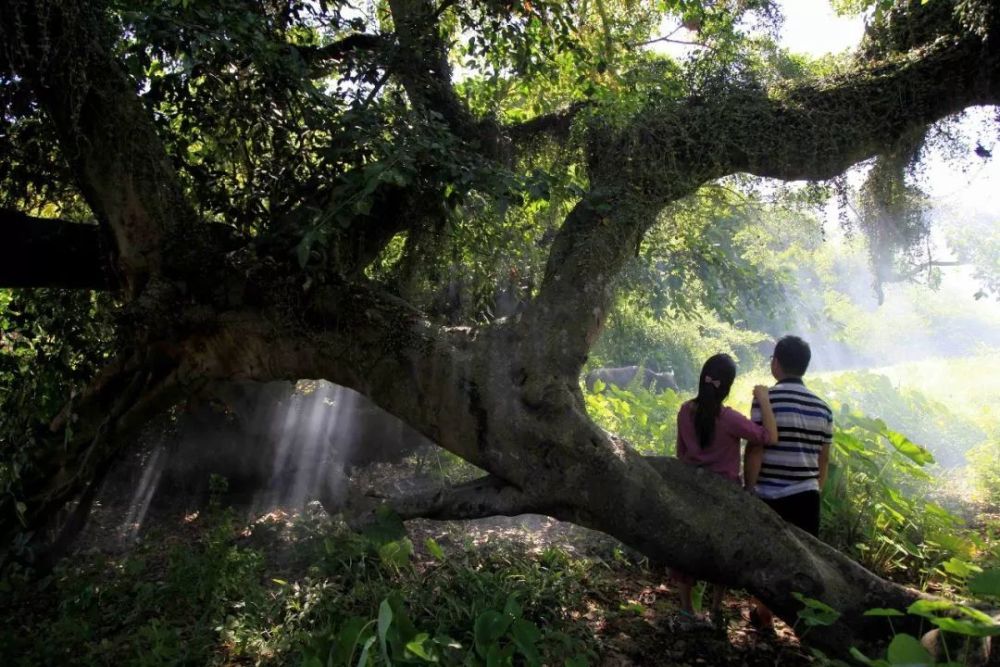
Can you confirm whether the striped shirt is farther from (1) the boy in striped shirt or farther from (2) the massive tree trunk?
(2) the massive tree trunk

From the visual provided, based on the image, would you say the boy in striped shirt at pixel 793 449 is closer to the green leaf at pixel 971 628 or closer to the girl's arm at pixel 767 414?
the girl's arm at pixel 767 414

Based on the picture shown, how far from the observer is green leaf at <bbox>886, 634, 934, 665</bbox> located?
2.18 metres

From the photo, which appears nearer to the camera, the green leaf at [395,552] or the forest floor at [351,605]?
the forest floor at [351,605]

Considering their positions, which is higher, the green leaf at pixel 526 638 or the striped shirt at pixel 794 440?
the striped shirt at pixel 794 440

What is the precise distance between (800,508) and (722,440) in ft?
1.93

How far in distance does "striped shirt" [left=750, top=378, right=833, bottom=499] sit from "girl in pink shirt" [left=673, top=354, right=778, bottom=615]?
0.26 feet

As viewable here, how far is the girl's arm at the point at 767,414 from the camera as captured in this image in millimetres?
3443

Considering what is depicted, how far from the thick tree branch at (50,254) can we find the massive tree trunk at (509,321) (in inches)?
1.5

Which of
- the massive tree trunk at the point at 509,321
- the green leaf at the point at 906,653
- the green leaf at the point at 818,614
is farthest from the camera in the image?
the massive tree trunk at the point at 509,321

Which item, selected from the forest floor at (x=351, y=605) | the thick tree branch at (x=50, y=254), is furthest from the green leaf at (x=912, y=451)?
the thick tree branch at (x=50, y=254)

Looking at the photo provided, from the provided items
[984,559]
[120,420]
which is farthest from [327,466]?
[984,559]

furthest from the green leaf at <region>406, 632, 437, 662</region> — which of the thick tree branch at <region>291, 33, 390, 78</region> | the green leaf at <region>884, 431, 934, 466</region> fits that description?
the thick tree branch at <region>291, 33, 390, 78</region>

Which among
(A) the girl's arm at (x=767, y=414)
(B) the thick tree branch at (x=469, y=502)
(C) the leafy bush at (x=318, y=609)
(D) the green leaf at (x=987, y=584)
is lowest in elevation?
(C) the leafy bush at (x=318, y=609)

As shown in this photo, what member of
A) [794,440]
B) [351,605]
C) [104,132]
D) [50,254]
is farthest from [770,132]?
[50,254]
